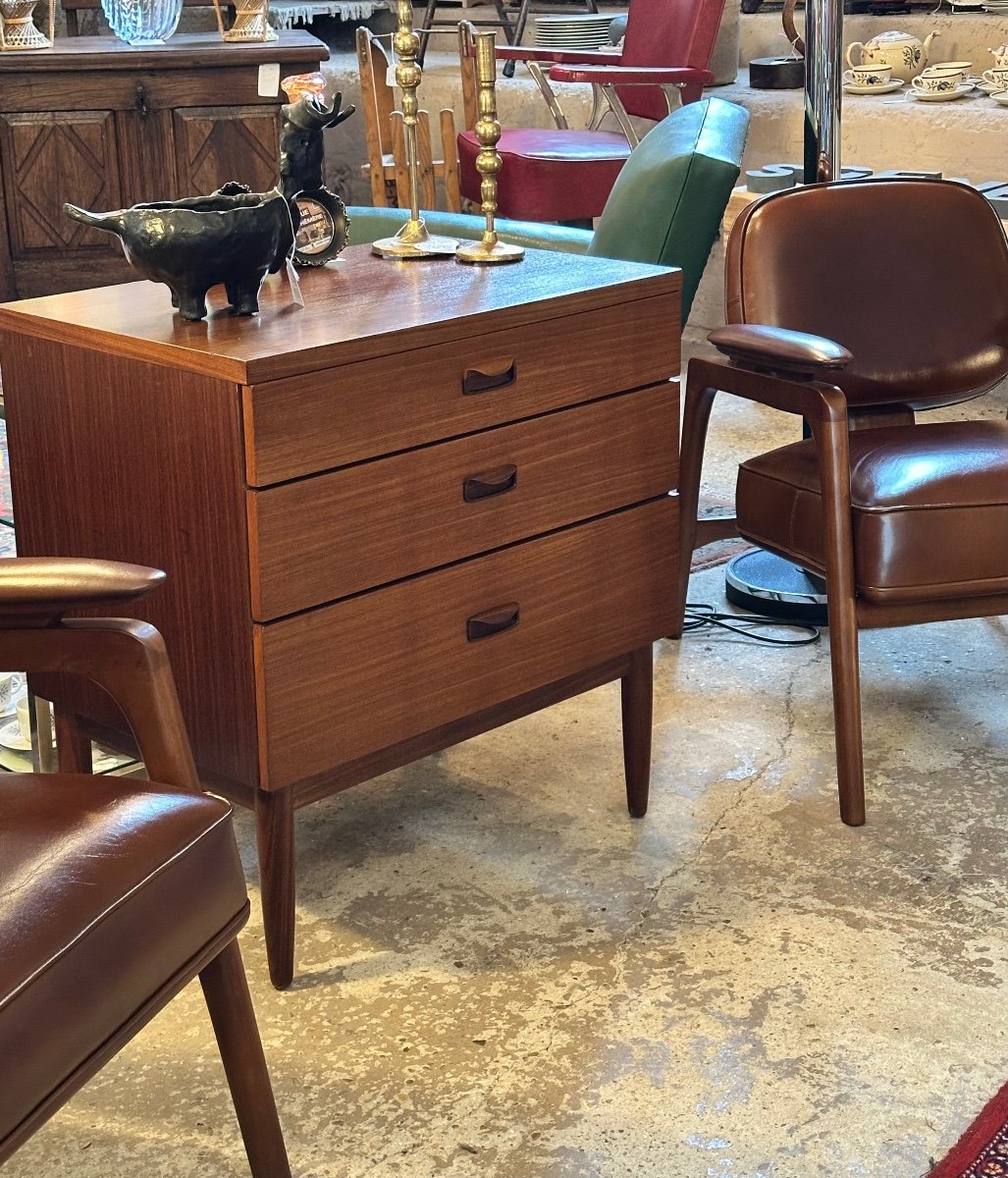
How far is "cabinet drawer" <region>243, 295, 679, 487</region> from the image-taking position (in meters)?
1.59

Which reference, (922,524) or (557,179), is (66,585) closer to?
(922,524)

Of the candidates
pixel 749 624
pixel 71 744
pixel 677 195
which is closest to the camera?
pixel 71 744

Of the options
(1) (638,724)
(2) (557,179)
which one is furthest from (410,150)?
(2) (557,179)

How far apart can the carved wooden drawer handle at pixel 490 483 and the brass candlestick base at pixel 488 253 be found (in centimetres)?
36

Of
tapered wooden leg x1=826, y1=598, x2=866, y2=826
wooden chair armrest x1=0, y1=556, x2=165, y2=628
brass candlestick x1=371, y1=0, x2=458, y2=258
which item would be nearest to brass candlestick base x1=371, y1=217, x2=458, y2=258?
brass candlestick x1=371, y1=0, x2=458, y2=258

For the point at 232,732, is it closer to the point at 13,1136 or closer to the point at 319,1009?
the point at 319,1009

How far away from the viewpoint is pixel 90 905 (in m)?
1.14

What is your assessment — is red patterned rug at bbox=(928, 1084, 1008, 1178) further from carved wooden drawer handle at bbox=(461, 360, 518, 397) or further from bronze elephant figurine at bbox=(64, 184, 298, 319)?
bronze elephant figurine at bbox=(64, 184, 298, 319)

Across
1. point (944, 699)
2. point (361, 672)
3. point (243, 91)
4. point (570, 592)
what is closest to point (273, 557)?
point (361, 672)

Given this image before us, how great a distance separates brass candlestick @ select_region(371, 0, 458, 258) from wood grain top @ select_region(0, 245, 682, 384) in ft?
0.12

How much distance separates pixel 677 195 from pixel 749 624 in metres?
0.82

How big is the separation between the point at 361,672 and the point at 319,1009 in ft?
1.27

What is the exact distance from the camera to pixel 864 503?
2.10 meters

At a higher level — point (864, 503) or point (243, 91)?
point (243, 91)
